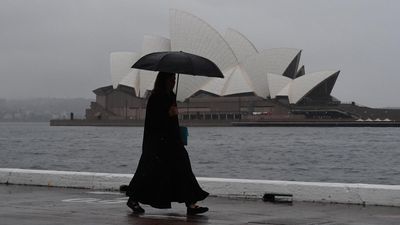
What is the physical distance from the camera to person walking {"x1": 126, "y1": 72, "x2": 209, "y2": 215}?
16.3 ft

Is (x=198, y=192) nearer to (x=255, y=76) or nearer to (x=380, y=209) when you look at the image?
(x=380, y=209)

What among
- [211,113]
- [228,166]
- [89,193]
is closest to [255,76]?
[211,113]

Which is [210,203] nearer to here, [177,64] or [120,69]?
[177,64]

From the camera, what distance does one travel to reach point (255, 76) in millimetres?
72812

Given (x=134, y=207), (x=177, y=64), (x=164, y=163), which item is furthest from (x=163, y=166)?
(x=177, y=64)

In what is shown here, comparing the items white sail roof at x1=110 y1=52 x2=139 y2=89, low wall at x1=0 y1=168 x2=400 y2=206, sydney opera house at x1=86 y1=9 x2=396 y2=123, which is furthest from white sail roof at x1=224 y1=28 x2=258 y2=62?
low wall at x1=0 y1=168 x2=400 y2=206

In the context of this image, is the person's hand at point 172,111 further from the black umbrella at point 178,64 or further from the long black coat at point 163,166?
the black umbrella at point 178,64

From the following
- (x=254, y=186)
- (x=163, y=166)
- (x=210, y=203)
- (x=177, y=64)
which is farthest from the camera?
(x=254, y=186)

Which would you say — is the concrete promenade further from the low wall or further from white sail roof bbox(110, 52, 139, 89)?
white sail roof bbox(110, 52, 139, 89)

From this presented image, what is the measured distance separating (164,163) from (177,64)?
72cm

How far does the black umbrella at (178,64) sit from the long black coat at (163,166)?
0.23 m

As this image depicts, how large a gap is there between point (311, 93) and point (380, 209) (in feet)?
228

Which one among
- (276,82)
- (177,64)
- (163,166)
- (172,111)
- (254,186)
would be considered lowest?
(254,186)

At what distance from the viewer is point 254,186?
622 centimetres
